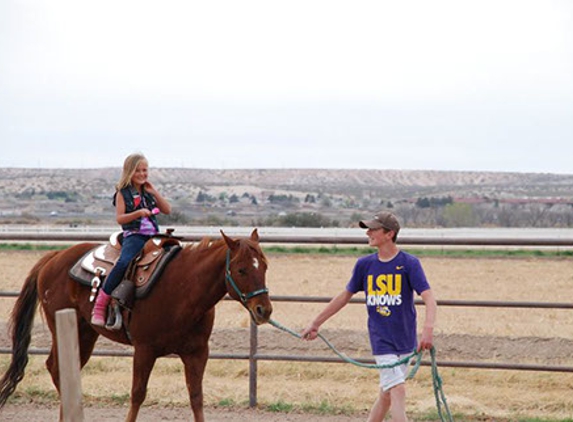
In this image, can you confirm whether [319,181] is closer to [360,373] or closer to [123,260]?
[360,373]

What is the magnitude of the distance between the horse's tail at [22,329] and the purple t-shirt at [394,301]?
10.2 feet

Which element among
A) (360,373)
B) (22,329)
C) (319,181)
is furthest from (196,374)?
(319,181)

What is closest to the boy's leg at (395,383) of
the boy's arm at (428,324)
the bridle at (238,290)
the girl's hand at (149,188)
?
the boy's arm at (428,324)

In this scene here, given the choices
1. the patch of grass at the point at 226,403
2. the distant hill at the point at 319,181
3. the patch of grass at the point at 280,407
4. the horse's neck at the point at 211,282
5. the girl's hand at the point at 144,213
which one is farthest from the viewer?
the distant hill at the point at 319,181

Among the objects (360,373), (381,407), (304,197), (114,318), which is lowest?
(304,197)

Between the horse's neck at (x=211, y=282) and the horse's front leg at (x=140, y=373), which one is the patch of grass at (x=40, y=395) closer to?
the horse's front leg at (x=140, y=373)

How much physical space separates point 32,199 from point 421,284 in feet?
355

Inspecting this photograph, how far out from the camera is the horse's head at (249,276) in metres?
6.26

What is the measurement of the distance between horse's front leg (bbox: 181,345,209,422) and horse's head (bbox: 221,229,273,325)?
61 centimetres

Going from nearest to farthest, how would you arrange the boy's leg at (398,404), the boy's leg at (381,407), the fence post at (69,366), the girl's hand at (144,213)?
1. the fence post at (69,366)
2. the boy's leg at (398,404)
3. the boy's leg at (381,407)
4. the girl's hand at (144,213)

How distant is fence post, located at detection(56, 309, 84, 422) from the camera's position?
12.6 ft

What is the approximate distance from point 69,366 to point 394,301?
2.50 meters

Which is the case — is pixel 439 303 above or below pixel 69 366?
below

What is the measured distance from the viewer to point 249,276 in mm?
6359
